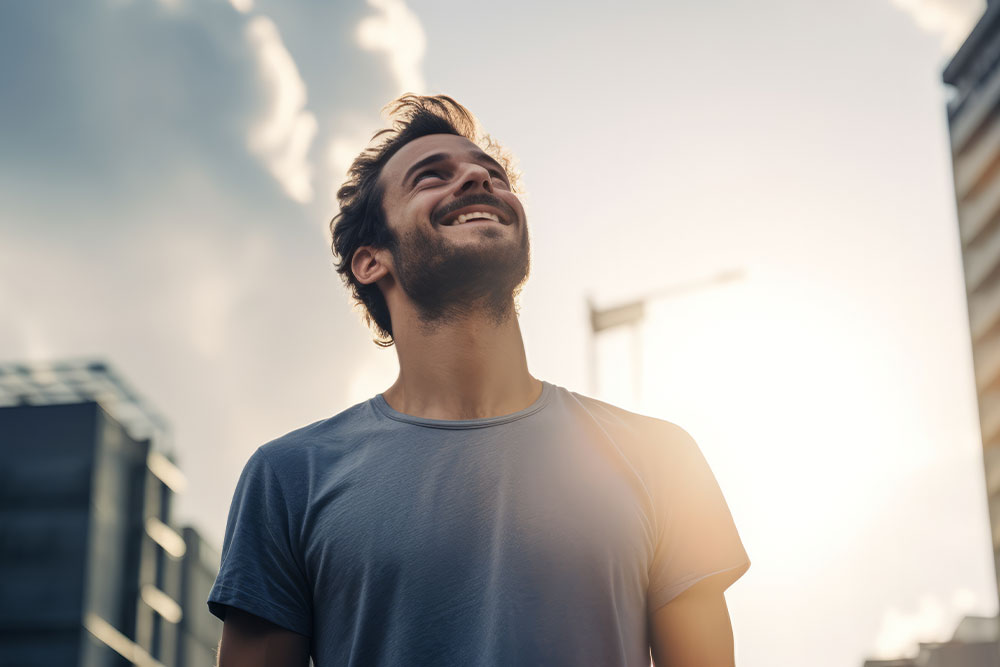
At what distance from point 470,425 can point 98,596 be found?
4826 centimetres

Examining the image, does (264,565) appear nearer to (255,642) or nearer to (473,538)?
(255,642)

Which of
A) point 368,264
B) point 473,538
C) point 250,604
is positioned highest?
point 368,264

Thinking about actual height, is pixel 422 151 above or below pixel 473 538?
above

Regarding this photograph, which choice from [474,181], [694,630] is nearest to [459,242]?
[474,181]

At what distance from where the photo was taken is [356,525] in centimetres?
284

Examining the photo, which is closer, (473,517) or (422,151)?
(473,517)

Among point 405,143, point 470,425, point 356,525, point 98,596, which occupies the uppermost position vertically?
point 405,143

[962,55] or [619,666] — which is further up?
[962,55]

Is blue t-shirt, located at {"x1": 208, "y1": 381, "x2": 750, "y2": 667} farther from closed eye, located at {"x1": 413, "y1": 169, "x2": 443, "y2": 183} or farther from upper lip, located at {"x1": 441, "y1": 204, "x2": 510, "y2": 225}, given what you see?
closed eye, located at {"x1": 413, "y1": 169, "x2": 443, "y2": 183}

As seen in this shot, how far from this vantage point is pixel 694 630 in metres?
2.91

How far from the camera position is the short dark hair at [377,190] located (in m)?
3.63

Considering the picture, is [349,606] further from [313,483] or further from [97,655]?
[97,655]

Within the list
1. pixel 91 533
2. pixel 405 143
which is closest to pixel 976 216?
pixel 91 533

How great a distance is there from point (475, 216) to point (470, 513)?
916 mm
